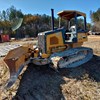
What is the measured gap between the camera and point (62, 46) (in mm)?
8867

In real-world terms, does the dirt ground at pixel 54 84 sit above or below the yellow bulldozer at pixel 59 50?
below

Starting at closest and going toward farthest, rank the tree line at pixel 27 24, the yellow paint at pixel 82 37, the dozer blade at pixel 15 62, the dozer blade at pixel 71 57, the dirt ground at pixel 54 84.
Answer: the dirt ground at pixel 54 84
the dozer blade at pixel 15 62
the dozer blade at pixel 71 57
the yellow paint at pixel 82 37
the tree line at pixel 27 24

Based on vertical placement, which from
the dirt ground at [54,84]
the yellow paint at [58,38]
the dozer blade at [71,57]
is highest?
the yellow paint at [58,38]

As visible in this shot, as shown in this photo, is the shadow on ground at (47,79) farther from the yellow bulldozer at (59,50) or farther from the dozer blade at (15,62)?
the dozer blade at (15,62)

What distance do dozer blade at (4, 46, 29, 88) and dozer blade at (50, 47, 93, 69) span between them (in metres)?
1.19

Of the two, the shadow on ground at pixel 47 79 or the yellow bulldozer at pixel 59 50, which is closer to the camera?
the shadow on ground at pixel 47 79

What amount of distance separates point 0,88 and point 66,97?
2204 mm

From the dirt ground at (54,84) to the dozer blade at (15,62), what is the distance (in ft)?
1.20

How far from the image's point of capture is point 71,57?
8.75 metres

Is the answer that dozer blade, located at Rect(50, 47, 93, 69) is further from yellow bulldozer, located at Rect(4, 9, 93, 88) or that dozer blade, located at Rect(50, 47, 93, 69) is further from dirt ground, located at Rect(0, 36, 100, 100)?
dirt ground, located at Rect(0, 36, 100, 100)

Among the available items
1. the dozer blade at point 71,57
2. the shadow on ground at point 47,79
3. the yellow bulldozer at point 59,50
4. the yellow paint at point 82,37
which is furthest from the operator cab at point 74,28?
the shadow on ground at point 47,79

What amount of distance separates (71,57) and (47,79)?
1782 millimetres

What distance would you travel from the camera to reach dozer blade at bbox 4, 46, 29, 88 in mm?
6532

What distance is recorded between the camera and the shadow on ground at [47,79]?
6430mm
